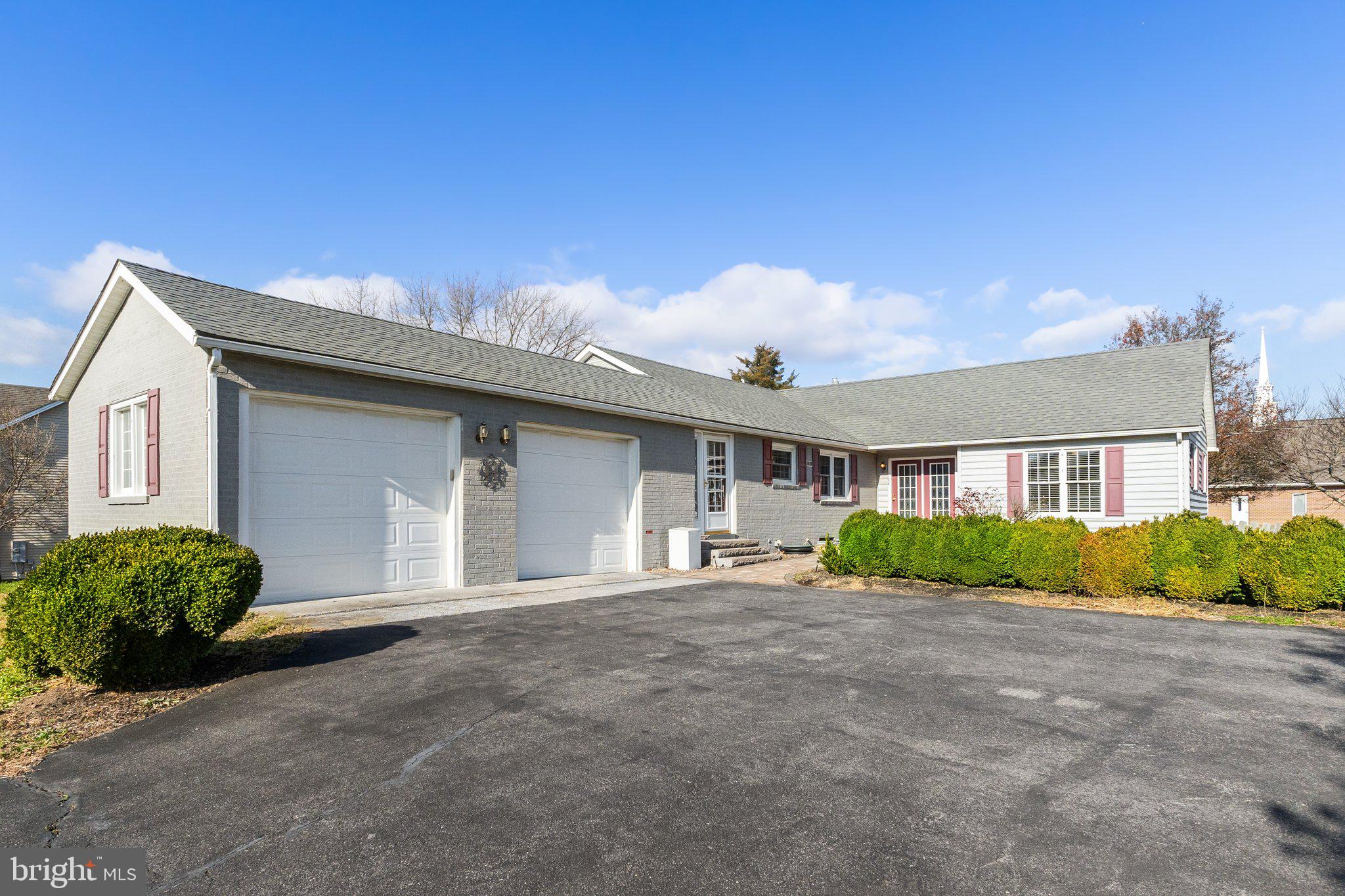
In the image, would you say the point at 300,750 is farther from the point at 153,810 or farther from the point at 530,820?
the point at 530,820

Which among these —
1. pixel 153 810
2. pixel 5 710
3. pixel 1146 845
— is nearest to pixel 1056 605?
pixel 1146 845

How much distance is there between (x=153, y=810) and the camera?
11.0 ft

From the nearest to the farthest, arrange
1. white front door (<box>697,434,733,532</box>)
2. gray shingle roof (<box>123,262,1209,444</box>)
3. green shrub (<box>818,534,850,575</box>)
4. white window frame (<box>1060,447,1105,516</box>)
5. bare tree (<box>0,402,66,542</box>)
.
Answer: gray shingle roof (<box>123,262,1209,444</box>) < green shrub (<box>818,534,850,575</box>) < bare tree (<box>0,402,66,542</box>) < white front door (<box>697,434,733,532</box>) < white window frame (<box>1060,447,1105,516</box>)

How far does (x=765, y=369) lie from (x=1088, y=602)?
3394 centimetres

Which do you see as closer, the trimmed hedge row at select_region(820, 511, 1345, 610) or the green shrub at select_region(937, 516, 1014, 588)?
the trimmed hedge row at select_region(820, 511, 1345, 610)

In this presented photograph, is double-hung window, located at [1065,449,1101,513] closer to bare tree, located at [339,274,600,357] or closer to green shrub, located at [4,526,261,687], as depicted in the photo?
green shrub, located at [4,526,261,687]

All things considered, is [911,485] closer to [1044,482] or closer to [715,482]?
[1044,482]

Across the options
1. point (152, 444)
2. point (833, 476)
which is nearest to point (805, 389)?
point (833, 476)

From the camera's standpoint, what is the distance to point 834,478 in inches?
776

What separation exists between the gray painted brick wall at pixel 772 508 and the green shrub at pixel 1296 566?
9289 millimetres

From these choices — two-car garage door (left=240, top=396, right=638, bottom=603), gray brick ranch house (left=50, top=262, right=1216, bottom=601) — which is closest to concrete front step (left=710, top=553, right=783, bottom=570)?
gray brick ranch house (left=50, top=262, right=1216, bottom=601)

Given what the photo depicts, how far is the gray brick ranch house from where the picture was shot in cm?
919

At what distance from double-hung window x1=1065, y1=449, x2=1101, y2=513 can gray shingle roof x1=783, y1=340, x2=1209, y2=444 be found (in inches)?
28.0

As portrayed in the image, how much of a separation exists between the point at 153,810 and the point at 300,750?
823 mm
